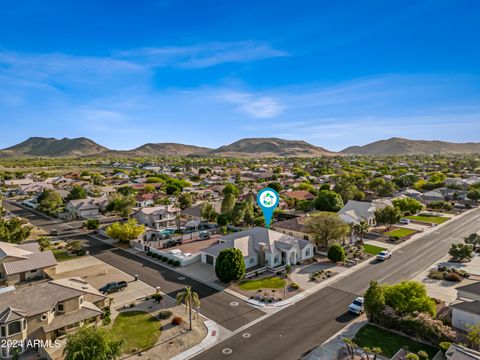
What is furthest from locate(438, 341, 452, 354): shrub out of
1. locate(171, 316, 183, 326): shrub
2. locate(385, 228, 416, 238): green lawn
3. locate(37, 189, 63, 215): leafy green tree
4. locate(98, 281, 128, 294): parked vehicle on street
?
locate(37, 189, 63, 215): leafy green tree

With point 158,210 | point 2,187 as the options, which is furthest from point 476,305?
point 2,187

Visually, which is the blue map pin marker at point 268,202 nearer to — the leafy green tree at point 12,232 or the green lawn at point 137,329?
the green lawn at point 137,329

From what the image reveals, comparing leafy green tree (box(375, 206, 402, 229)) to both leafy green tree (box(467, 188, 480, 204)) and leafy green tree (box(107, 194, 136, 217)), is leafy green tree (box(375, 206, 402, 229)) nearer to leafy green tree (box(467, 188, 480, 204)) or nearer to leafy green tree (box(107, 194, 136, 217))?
leafy green tree (box(467, 188, 480, 204))

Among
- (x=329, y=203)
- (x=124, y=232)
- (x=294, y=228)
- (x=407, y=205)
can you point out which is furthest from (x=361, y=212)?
(x=124, y=232)

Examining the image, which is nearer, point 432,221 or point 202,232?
point 202,232

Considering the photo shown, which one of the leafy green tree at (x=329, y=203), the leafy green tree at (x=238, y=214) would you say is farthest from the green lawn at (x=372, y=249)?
the leafy green tree at (x=238, y=214)

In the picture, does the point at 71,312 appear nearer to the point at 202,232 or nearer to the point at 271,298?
the point at 271,298
